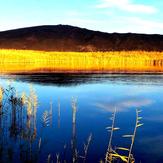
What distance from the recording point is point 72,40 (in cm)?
14238

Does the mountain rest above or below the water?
above

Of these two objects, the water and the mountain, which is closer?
the water

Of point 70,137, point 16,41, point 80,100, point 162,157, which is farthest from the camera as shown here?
point 16,41

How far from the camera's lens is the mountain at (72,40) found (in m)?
139

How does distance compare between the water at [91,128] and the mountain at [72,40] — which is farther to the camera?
the mountain at [72,40]

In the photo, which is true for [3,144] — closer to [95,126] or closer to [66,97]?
[95,126]

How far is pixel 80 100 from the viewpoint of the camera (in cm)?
2225

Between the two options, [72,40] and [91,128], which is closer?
[91,128]

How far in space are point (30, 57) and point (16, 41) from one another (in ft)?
237

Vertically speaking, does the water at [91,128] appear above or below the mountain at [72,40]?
below

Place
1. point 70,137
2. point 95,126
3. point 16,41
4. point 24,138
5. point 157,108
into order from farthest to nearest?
point 16,41 → point 157,108 → point 95,126 → point 70,137 → point 24,138

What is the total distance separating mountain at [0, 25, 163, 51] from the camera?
139125mm

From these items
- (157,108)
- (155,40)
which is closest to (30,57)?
(157,108)

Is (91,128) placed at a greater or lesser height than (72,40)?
lesser
